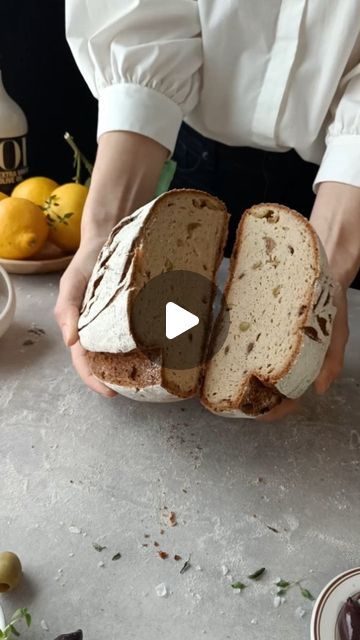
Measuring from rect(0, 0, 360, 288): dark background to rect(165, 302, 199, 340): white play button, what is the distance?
1.16 metres

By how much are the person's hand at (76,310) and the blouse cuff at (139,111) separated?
233mm

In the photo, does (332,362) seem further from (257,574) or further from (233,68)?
(233,68)

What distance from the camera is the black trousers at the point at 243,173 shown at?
1451 millimetres

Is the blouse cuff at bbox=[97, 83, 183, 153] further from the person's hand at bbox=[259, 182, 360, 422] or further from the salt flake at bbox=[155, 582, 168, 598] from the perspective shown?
the salt flake at bbox=[155, 582, 168, 598]

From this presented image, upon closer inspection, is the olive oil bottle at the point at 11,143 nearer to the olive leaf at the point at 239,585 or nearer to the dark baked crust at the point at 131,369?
the dark baked crust at the point at 131,369

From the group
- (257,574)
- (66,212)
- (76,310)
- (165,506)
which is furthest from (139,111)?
(257,574)

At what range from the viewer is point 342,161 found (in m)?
1.11

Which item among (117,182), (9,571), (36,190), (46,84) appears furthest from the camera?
(46,84)

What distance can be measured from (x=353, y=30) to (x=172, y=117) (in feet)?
1.07

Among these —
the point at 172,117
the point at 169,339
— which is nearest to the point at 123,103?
the point at 172,117

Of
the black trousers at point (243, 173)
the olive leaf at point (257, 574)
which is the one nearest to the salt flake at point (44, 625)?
the olive leaf at point (257, 574)

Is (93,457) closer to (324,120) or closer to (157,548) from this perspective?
(157,548)

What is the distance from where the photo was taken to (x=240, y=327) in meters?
1.00

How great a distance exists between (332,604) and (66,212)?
0.92 metres
